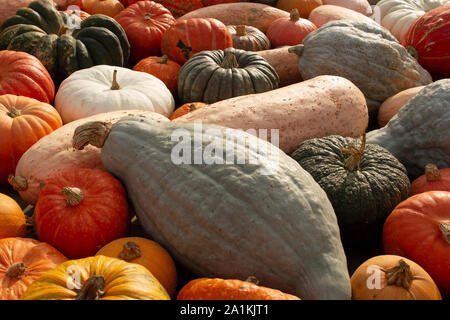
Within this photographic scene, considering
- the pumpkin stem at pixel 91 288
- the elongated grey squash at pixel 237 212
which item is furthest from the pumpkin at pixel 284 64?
the pumpkin stem at pixel 91 288

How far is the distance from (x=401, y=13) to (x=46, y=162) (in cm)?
508

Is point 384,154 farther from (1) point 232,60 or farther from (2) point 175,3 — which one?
(2) point 175,3

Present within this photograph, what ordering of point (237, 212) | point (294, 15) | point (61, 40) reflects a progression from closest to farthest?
point (237, 212) < point (61, 40) < point (294, 15)

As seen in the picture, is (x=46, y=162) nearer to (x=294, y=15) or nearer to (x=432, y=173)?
(x=432, y=173)

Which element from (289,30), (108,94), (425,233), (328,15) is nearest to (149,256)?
(425,233)

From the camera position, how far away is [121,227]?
2559 mm

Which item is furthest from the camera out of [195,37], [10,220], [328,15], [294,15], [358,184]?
[328,15]

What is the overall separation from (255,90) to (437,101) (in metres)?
1.44

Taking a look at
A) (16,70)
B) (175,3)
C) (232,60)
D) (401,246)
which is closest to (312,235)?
(401,246)

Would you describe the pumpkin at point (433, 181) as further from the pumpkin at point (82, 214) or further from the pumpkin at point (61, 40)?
the pumpkin at point (61, 40)

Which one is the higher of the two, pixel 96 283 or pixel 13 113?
pixel 96 283

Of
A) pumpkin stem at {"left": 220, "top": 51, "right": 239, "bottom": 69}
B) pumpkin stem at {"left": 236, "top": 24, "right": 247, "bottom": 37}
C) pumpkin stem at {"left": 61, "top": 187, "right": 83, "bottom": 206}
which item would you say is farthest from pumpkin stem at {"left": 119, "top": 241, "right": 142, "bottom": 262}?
pumpkin stem at {"left": 236, "top": 24, "right": 247, "bottom": 37}

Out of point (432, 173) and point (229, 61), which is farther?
point (229, 61)

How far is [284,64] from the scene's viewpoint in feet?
15.4
